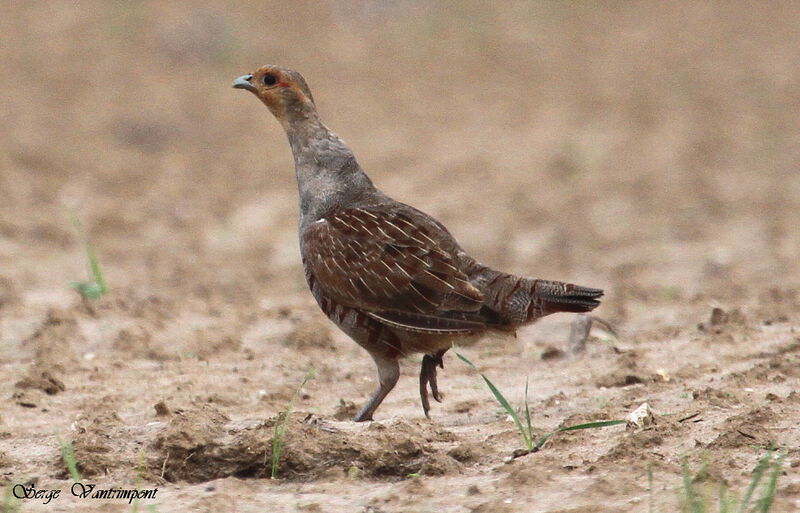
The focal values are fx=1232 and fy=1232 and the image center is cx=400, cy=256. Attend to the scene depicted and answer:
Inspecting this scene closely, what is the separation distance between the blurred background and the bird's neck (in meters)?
2.26

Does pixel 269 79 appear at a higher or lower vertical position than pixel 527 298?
higher

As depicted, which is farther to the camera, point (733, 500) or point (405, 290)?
point (405, 290)

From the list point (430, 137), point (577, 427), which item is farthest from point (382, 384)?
point (430, 137)

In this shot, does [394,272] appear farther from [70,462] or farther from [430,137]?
[430,137]

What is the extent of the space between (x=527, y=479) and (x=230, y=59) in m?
11.4

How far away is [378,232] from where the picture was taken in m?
5.30

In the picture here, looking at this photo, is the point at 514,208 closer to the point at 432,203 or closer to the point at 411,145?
the point at 432,203

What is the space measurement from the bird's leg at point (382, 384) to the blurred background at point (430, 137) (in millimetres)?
2459

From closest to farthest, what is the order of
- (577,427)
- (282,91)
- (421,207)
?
(577,427)
(282,91)
(421,207)

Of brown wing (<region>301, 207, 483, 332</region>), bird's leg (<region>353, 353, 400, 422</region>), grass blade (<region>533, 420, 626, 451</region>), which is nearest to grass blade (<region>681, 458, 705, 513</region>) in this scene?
grass blade (<region>533, 420, 626, 451</region>)

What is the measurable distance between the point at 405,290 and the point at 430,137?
814 centimetres

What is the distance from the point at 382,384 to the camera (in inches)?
204

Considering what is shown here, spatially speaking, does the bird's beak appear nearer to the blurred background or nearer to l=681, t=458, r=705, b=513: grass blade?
the blurred background

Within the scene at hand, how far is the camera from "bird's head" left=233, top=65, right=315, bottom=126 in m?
5.96
